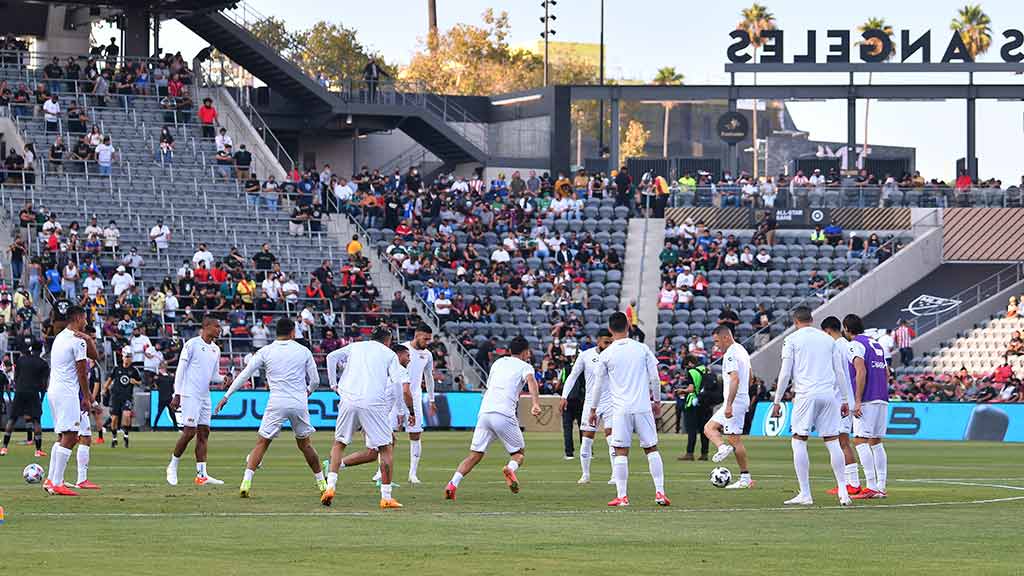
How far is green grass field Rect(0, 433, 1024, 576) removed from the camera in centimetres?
1405

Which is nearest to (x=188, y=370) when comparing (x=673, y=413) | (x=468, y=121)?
(x=673, y=413)

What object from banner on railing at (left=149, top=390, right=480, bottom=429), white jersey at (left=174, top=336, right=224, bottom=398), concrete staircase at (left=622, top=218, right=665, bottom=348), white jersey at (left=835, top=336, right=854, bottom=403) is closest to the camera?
white jersey at (left=835, top=336, right=854, bottom=403)

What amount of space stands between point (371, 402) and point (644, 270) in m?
39.0

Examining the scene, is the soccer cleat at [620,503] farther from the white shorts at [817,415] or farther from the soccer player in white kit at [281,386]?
the soccer player in white kit at [281,386]

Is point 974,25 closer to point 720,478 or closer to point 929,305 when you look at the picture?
point 929,305

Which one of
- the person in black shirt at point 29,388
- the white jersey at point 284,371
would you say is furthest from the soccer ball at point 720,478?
the person in black shirt at point 29,388

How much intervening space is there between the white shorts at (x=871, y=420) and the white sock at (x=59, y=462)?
9823 millimetres

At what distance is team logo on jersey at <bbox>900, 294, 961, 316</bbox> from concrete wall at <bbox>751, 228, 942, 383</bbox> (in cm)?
63

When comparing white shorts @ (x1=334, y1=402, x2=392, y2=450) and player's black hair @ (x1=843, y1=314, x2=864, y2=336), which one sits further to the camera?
player's black hair @ (x1=843, y1=314, x2=864, y2=336)

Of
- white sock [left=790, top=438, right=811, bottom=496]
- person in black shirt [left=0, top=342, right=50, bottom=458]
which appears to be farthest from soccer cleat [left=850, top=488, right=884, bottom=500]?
person in black shirt [left=0, top=342, right=50, bottom=458]

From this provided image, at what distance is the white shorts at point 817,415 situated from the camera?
67.8 ft

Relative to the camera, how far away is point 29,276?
1924 inches

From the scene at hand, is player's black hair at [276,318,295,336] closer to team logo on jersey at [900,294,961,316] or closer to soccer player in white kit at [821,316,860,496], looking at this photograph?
→ soccer player in white kit at [821,316,860,496]

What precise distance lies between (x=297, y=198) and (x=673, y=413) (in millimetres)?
17275
